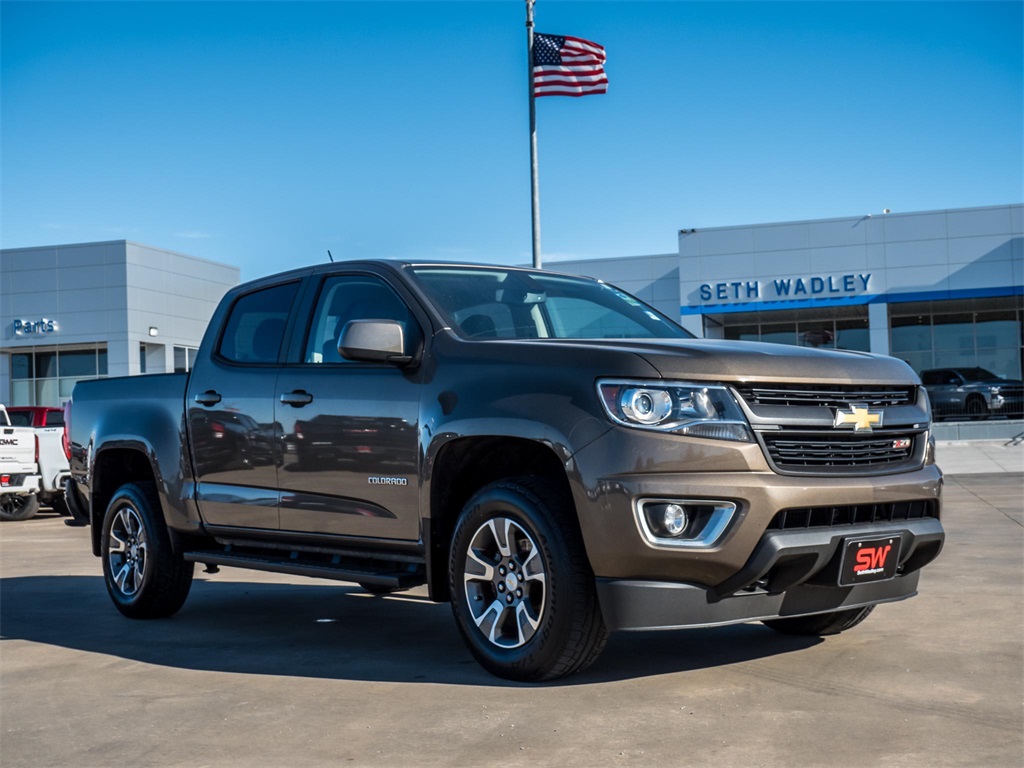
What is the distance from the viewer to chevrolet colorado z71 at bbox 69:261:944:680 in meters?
4.90

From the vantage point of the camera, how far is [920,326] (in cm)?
4384

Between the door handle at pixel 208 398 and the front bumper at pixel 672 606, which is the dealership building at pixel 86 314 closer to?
the door handle at pixel 208 398

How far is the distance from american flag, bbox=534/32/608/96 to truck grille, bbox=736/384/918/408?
1497cm

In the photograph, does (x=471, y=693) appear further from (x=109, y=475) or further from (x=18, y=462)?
(x=18, y=462)

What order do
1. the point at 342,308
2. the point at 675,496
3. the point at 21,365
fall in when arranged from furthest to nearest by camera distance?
the point at 21,365 → the point at 342,308 → the point at 675,496

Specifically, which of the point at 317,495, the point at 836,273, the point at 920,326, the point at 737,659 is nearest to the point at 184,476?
the point at 317,495

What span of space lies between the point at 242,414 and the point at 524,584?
7.46 feet

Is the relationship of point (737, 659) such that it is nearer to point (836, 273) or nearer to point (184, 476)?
point (184, 476)

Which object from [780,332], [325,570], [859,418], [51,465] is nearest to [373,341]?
[325,570]

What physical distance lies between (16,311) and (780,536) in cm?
4475

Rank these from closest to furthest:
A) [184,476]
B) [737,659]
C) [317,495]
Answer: [737,659]
[317,495]
[184,476]

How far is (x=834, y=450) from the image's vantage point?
5.20m

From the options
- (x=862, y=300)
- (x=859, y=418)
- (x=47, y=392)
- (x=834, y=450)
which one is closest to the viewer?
(x=834, y=450)

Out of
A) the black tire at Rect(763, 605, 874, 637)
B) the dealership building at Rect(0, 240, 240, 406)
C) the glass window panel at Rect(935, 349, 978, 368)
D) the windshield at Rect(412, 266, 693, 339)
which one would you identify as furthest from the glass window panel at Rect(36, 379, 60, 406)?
the black tire at Rect(763, 605, 874, 637)
